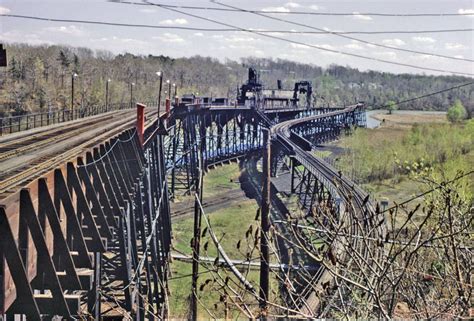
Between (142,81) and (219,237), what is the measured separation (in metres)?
62.6

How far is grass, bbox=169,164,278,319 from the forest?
303 inches

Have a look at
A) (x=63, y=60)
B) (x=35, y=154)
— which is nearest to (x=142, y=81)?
(x=63, y=60)

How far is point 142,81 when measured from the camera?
8494 centimetres

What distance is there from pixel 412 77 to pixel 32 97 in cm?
9335

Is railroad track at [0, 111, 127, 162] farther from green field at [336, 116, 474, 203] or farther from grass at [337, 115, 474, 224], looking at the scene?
green field at [336, 116, 474, 203]

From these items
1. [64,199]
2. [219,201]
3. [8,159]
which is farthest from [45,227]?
[219,201]

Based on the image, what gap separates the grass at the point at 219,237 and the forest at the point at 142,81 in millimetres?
7709

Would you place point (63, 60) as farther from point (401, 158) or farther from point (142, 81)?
point (401, 158)

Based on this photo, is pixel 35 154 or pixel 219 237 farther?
pixel 219 237

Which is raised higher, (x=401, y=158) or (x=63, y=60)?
(x=63, y=60)

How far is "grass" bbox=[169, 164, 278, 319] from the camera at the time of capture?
54.5 ft

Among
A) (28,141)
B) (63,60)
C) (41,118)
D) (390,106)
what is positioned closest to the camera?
(28,141)

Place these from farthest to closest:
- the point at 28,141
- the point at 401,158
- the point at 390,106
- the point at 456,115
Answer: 1. the point at 456,115
2. the point at 401,158
3. the point at 390,106
4. the point at 28,141

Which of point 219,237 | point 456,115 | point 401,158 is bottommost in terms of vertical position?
point 219,237
